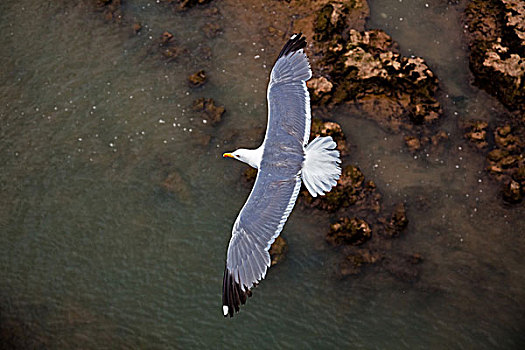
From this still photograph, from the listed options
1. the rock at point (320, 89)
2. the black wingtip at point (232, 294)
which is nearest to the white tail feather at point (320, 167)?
the black wingtip at point (232, 294)

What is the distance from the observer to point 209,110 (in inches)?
307

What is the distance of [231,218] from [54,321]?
2.33 metres

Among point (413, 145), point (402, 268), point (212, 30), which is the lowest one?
point (402, 268)

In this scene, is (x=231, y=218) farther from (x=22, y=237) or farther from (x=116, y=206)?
(x=22, y=237)

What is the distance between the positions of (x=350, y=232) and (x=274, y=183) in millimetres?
1546

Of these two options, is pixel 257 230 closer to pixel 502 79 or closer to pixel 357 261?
pixel 357 261

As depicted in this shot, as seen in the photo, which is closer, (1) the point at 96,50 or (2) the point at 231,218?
(2) the point at 231,218

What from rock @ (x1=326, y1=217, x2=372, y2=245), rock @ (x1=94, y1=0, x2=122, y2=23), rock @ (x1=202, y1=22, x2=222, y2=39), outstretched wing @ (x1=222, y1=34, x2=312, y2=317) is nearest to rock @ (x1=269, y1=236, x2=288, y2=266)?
rock @ (x1=326, y1=217, x2=372, y2=245)

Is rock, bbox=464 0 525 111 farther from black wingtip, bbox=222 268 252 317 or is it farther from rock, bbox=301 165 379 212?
black wingtip, bbox=222 268 252 317

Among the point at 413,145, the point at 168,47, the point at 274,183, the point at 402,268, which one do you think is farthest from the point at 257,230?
the point at 168,47

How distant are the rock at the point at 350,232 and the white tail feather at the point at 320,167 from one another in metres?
1.21

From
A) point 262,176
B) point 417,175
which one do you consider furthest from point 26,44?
point 417,175

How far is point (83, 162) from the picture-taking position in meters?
7.56

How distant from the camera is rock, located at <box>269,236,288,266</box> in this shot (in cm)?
682
